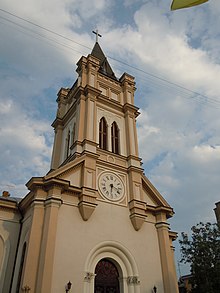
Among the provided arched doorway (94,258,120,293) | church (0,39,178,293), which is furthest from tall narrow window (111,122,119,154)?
arched doorway (94,258,120,293)

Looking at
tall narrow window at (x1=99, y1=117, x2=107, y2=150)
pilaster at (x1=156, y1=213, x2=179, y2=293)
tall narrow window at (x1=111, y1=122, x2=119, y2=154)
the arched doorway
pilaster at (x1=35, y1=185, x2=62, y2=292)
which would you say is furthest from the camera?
tall narrow window at (x1=111, y1=122, x2=119, y2=154)

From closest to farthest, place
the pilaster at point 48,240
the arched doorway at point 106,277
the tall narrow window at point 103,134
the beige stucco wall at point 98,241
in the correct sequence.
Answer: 1. the pilaster at point 48,240
2. the beige stucco wall at point 98,241
3. the arched doorway at point 106,277
4. the tall narrow window at point 103,134

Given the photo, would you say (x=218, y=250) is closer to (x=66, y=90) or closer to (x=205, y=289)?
(x=205, y=289)

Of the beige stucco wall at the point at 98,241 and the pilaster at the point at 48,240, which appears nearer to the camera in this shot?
the pilaster at the point at 48,240

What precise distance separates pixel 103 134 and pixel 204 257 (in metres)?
13.6

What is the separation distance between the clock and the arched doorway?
13.0 ft

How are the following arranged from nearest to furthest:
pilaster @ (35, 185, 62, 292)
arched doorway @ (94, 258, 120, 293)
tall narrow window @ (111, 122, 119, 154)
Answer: pilaster @ (35, 185, 62, 292) → arched doorway @ (94, 258, 120, 293) → tall narrow window @ (111, 122, 119, 154)

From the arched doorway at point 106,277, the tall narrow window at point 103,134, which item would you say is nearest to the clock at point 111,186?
the tall narrow window at point 103,134

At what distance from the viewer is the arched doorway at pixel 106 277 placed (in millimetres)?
15078

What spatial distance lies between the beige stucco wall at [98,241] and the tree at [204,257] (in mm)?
7706

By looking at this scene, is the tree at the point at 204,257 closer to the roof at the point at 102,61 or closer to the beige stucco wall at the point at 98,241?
the beige stucco wall at the point at 98,241

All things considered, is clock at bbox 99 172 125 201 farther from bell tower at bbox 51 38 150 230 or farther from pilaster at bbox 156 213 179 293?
pilaster at bbox 156 213 179 293

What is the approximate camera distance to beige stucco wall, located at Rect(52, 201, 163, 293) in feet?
45.1

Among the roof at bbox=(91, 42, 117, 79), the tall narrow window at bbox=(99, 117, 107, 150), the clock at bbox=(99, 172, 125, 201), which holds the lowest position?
the clock at bbox=(99, 172, 125, 201)
